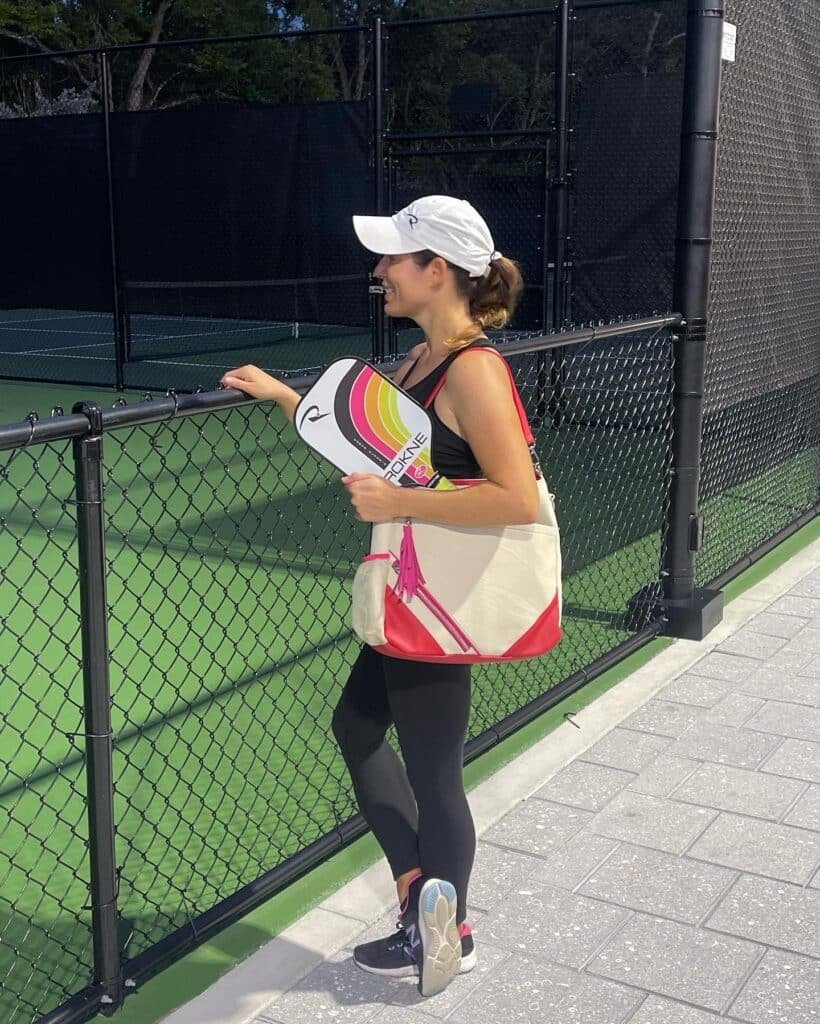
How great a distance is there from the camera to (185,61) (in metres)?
42.6

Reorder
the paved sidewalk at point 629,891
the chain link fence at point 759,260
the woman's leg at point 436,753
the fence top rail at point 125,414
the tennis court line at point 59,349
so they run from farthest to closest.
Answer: the tennis court line at point 59,349 → the chain link fence at point 759,260 → the paved sidewalk at point 629,891 → the woman's leg at point 436,753 → the fence top rail at point 125,414

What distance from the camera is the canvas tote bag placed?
2.61 metres

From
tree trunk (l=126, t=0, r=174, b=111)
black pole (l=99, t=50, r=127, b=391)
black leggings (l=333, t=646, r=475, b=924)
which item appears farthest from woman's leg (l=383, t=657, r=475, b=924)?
tree trunk (l=126, t=0, r=174, b=111)

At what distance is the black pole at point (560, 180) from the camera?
930cm

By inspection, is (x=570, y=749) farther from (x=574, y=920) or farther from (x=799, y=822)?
(x=574, y=920)

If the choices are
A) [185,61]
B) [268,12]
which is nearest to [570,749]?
[185,61]

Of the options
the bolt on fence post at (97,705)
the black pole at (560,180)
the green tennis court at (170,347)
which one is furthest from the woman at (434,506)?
the green tennis court at (170,347)

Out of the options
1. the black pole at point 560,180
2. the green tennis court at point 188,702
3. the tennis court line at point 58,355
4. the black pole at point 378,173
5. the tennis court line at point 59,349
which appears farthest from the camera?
the tennis court line at point 59,349

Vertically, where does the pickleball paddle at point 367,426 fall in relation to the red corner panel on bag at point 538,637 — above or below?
above

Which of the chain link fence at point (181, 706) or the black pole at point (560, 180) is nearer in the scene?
the chain link fence at point (181, 706)

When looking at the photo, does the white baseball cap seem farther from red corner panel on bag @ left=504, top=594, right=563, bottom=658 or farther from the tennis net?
the tennis net

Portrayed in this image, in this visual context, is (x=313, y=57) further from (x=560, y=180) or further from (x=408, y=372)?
(x=408, y=372)

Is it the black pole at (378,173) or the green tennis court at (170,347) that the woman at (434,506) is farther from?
the green tennis court at (170,347)

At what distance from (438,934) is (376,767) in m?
0.39
